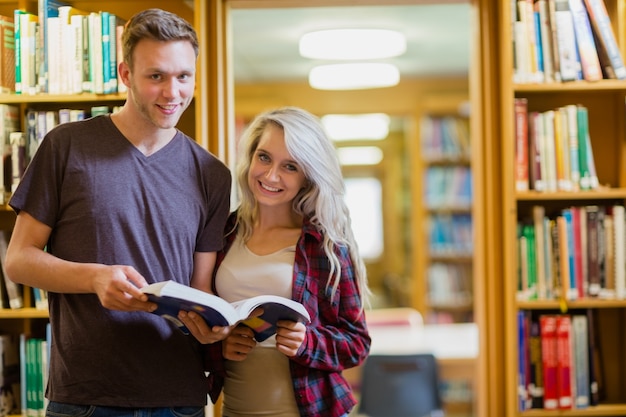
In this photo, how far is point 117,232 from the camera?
5.65 feet

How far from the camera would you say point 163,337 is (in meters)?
1.79

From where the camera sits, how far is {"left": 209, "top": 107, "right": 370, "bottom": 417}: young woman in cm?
188

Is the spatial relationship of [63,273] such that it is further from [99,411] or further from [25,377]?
[25,377]

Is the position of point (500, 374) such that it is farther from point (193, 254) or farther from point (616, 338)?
point (193, 254)

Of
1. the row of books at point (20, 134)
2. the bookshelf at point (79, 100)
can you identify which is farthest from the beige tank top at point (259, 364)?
the row of books at point (20, 134)

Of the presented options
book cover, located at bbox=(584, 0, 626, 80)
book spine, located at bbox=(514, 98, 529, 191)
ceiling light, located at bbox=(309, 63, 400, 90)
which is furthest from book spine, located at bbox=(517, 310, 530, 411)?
ceiling light, located at bbox=(309, 63, 400, 90)

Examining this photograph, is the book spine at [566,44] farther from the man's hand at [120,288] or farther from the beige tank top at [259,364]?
the man's hand at [120,288]

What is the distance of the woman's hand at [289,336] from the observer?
179 cm

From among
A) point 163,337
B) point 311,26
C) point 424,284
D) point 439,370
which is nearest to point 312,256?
point 163,337

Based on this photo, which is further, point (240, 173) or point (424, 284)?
point (424, 284)

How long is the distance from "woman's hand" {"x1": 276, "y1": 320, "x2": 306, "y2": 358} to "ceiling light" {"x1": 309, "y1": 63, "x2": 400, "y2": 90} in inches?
132

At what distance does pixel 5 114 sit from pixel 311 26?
2422mm

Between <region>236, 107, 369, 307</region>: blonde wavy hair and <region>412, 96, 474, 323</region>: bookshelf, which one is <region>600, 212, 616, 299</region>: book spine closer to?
<region>236, 107, 369, 307</region>: blonde wavy hair

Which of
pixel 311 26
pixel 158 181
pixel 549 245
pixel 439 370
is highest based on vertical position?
pixel 311 26
